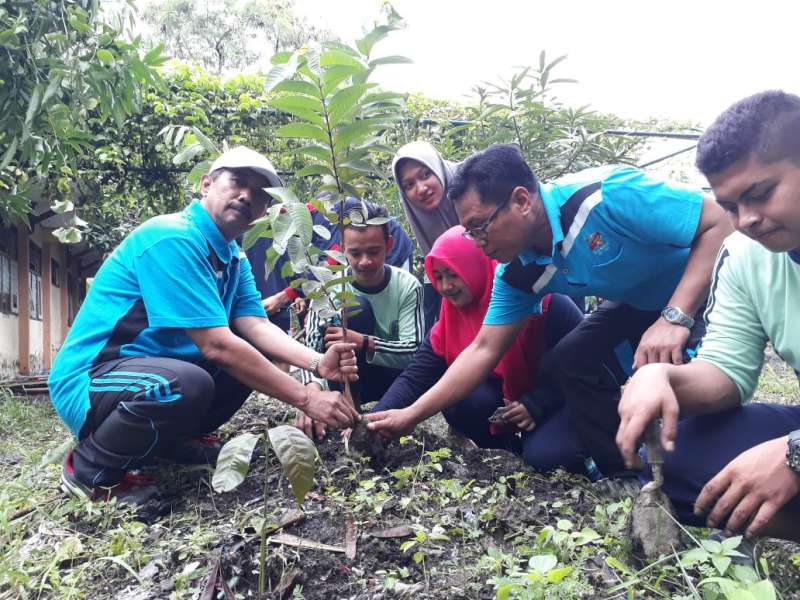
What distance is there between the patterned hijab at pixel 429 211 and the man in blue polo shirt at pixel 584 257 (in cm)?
106

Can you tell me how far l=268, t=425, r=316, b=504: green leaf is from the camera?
5.00ft

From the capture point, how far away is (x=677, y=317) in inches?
80.9

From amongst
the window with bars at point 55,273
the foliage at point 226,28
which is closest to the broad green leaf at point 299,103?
the window with bars at point 55,273

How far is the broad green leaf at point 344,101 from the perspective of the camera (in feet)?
7.04

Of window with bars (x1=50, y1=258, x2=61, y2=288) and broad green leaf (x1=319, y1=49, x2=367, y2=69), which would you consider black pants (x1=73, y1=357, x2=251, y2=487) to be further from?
window with bars (x1=50, y1=258, x2=61, y2=288)

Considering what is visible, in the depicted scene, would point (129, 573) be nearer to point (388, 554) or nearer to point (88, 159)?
point (388, 554)

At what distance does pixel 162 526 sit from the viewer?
2092mm

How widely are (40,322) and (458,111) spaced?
6.10 metres

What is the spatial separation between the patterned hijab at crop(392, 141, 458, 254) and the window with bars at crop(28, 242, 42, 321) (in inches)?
228

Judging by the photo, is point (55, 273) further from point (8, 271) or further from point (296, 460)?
point (296, 460)

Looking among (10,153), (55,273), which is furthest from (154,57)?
(55,273)

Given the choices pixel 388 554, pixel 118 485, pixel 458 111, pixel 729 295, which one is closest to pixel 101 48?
pixel 118 485

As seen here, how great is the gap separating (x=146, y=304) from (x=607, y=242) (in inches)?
68.9

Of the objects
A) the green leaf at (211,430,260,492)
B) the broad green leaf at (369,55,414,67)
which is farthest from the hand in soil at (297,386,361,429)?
the broad green leaf at (369,55,414,67)
